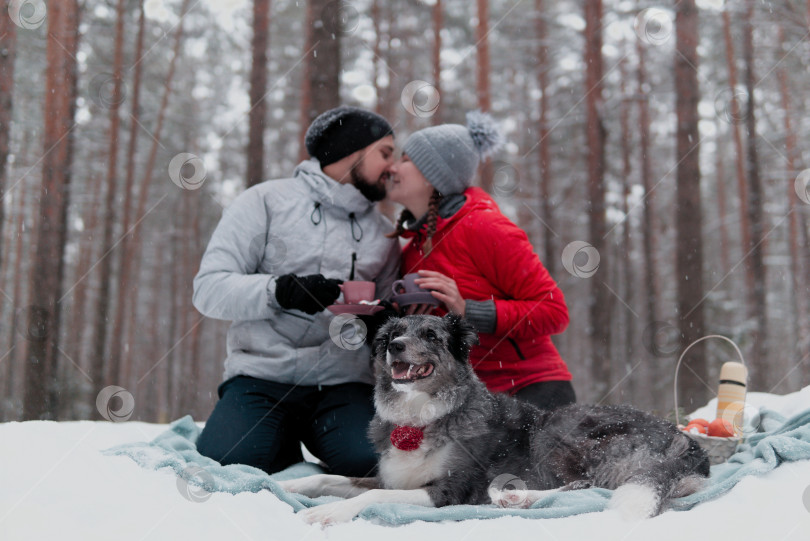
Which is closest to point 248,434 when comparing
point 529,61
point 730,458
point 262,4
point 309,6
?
point 730,458

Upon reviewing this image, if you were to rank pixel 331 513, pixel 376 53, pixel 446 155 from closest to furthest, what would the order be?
pixel 331 513 < pixel 446 155 < pixel 376 53

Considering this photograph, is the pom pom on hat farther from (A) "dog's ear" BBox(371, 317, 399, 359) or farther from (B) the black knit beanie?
(A) "dog's ear" BBox(371, 317, 399, 359)

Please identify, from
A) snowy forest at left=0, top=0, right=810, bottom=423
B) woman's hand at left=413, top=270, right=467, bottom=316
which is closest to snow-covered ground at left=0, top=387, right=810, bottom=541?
woman's hand at left=413, top=270, right=467, bottom=316

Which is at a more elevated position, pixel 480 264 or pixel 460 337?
pixel 480 264

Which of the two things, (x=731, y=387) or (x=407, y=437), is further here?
(x=731, y=387)

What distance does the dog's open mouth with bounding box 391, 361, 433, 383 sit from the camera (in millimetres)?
3189

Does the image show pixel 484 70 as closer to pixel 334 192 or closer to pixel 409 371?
pixel 334 192

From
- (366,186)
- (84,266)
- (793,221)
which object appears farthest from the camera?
(84,266)

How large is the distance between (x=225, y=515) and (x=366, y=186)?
108 inches

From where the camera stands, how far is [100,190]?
18.2 meters

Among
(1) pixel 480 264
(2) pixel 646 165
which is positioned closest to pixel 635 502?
(1) pixel 480 264

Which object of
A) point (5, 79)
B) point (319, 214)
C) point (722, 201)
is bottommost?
point (319, 214)

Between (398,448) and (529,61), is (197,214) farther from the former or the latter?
A: (398,448)

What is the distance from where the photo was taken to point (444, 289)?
3.73 meters
